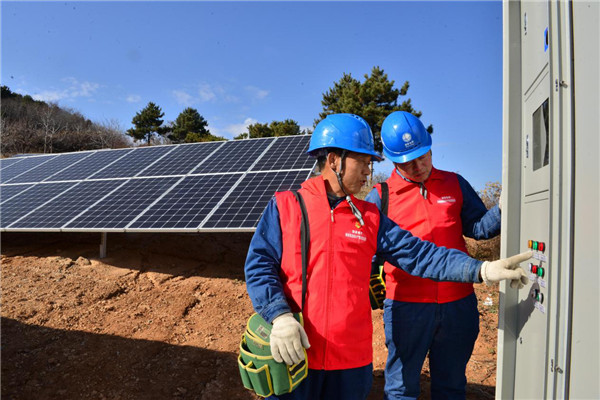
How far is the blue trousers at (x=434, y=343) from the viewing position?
96.2 inches

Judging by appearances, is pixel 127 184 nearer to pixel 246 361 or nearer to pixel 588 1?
pixel 246 361

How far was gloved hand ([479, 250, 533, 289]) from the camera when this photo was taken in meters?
1.66

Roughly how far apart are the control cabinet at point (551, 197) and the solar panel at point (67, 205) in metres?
7.34

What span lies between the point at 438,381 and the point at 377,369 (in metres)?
1.62

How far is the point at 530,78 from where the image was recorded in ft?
5.33

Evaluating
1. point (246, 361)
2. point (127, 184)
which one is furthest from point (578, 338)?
point (127, 184)

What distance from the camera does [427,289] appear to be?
2.43 meters

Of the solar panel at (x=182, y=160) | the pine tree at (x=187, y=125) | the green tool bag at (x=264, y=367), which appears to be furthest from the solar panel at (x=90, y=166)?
the pine tree at (x=187, y=125)

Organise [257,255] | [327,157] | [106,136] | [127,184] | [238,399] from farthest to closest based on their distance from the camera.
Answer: [106,136], [127,184], [238,399], [327,157], [257,255]

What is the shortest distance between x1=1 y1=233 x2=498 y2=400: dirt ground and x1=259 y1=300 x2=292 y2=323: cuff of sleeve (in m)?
2.17

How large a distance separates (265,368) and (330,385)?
1.54ft

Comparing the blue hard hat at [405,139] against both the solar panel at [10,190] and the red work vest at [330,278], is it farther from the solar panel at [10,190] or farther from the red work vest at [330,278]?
the solar panel at [10,190]

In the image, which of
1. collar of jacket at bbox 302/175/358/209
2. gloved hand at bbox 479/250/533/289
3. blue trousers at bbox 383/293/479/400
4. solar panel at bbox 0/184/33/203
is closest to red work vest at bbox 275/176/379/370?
collar of jacket at bbox 302/175/358/209

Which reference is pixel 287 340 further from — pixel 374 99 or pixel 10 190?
pixel 374 99
